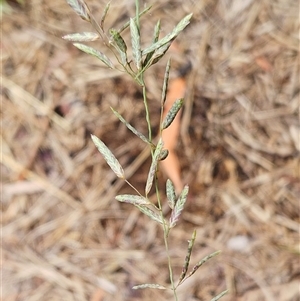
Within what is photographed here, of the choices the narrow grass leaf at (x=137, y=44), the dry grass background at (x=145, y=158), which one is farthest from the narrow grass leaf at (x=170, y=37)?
the dry grass background at (x=145, y=158)

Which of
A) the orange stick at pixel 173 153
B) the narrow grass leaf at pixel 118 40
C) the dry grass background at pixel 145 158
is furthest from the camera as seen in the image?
the orange stick at pixel 173 153

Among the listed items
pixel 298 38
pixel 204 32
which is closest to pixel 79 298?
pixel 204 32

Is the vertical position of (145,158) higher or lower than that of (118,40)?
lower

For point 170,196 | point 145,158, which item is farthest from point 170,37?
point 145,158

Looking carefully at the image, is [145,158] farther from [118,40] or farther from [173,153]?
[118,40]

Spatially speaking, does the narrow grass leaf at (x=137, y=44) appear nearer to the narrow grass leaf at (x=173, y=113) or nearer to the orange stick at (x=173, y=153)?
the narrow grass leaf at (x=173, y=113)

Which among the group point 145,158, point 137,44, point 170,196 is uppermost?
point 137,44

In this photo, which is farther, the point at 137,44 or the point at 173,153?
the point at 173,153

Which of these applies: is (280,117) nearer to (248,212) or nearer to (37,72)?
(248,212)
